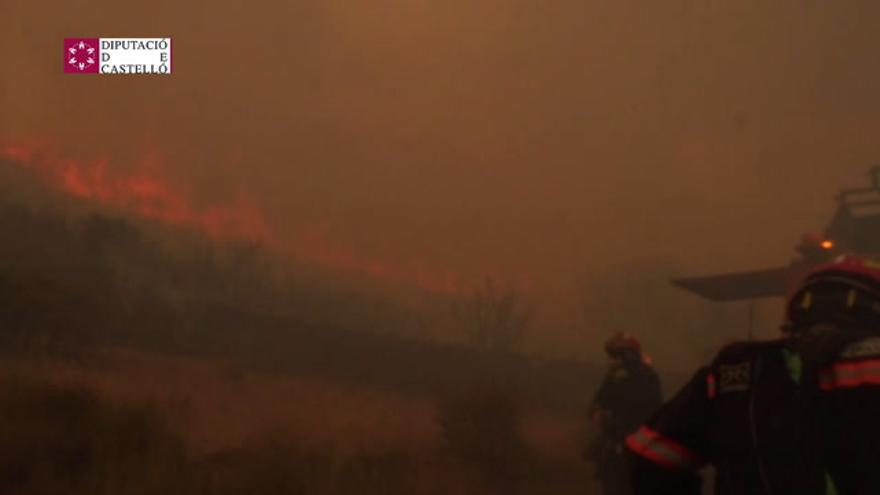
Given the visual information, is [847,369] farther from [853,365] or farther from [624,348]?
[624,348]

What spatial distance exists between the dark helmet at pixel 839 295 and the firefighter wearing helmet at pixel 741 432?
0.06 ft

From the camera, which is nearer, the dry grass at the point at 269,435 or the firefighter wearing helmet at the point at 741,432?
the firefighter wearing helmet at the point at 741,432

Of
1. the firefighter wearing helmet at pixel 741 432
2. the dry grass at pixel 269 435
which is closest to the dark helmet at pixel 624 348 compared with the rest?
the dry grass at pixel 269 435

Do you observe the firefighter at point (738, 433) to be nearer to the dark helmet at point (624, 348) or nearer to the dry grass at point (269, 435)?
the dark helmet at point (624, 348)

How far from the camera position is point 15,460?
7.79 metres

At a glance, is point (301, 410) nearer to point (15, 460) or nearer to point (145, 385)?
point (145, 385)

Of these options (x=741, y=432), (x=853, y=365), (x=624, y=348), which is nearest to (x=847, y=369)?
(x=853, y=365)

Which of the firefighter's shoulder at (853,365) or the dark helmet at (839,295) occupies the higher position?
the dark helmet at (839,295)

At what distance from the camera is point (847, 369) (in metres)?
1.67

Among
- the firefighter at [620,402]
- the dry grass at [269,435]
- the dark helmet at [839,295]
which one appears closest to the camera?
the dark helmet at [839,295]

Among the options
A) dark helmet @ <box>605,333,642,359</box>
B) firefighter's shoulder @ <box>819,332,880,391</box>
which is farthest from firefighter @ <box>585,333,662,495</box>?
firefighter's shoulder @ <box>819,332,880,391</box>

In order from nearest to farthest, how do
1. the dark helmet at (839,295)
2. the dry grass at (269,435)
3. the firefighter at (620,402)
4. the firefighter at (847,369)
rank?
1. the firefighter at (847,369)
2. the dark helmet at (839,295)
3. the firefighter at (620,402)
4. the dry grass at (269,435)

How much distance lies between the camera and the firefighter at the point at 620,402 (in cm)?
657

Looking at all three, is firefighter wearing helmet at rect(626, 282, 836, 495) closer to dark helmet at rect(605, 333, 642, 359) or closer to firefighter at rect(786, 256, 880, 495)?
firefighter at rect(786, 256, 880, 495)
